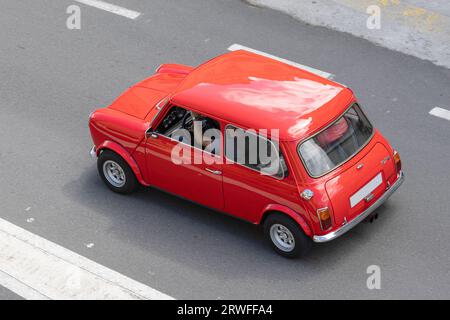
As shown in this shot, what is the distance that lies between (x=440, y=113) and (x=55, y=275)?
18.6 feet

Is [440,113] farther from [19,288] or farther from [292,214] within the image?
[19,288]

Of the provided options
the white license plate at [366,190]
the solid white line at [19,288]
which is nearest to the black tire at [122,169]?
the solid white line at [19,288]

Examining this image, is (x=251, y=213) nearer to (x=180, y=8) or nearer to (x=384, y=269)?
(x=384, y=269)

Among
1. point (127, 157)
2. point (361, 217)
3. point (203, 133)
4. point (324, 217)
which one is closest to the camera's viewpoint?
point (324, 217)

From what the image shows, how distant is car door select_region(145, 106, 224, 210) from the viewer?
10312mm

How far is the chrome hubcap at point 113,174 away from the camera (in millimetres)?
11297

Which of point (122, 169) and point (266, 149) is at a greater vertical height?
point (266, 149)

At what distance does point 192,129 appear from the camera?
10.5m

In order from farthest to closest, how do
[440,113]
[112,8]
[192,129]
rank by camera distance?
[112,8]
[440,113]
[192,129]

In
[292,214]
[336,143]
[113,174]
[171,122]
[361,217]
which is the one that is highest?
[336,143]

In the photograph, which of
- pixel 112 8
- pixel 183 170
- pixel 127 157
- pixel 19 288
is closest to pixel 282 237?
pixel 183 170

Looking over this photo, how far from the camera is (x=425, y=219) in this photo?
10711mm

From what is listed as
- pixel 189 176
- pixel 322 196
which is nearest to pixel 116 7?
pixel 189 176

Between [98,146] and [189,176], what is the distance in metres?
1.45
